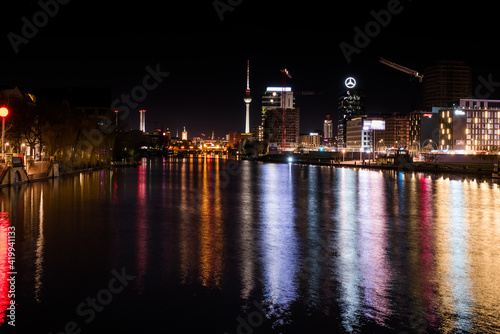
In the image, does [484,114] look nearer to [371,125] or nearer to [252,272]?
[371,125]

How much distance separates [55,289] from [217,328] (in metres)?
3.64

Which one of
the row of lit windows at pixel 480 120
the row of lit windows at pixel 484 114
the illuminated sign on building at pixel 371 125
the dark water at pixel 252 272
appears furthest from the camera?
the row of lit windows at pixel 484 114

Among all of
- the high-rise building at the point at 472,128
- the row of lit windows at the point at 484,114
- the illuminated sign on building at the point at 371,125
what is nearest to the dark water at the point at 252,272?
the illuminated sign on building at the point at 371,125

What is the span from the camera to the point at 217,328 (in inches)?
284

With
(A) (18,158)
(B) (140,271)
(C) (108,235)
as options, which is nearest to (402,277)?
(B) (140,271)

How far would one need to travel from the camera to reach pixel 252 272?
1033 centimetres

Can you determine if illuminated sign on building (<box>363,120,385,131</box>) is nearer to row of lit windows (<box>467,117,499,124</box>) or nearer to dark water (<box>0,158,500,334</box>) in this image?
row of lit windows (<box>467,117,499,124</box>)

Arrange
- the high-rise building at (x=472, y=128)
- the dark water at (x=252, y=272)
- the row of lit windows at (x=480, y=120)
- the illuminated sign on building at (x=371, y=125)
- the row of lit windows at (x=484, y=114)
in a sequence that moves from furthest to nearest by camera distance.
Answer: the row of lit windows at (x=484, y=114)
the row of lit windows at (x=480, y=120)
the high-rise building at (x=472, y=128)
the illuminated sign on building at (x=371, y=125)
the dark water at (x=252, y=272)

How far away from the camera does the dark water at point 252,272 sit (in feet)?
24.7

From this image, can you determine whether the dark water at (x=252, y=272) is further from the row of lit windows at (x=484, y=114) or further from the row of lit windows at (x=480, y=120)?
the row of lit windows at (x=484, y=114)

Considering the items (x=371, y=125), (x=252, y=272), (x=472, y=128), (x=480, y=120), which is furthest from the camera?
(x=480, y=120)

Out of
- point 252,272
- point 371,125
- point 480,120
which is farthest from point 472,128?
point 252,272

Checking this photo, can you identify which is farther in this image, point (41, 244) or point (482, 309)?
point (41, 244)

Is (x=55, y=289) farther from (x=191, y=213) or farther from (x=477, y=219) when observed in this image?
(x=477, y=219)
